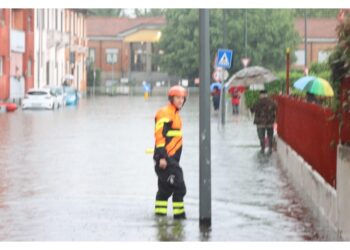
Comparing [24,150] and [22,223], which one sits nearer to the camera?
[22,223]

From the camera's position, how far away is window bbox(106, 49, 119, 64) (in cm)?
12431

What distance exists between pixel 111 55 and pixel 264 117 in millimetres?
101177

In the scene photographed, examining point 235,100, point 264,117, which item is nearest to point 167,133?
point 264,117

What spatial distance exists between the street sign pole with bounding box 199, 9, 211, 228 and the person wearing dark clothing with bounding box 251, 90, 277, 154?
11.5 meters

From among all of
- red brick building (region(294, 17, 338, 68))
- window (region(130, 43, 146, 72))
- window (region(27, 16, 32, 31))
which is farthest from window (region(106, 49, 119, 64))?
window (region(27, 16, 32, 31))

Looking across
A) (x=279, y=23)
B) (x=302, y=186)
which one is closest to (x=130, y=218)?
(x=302, y=186)

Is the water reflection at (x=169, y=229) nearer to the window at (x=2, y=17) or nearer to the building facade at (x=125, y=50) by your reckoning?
the window at (x=2, y=17)

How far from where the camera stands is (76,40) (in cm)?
9719

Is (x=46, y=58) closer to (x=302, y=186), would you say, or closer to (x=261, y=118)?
(x=261, y=118)

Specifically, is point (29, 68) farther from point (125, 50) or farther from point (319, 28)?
point (125, 50)

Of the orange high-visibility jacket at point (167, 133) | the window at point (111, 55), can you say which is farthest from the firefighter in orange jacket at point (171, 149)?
the window at point (111, 55)

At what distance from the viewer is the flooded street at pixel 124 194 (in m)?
11.7

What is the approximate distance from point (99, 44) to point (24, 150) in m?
102

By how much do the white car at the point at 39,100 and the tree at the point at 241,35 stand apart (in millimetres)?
32340
